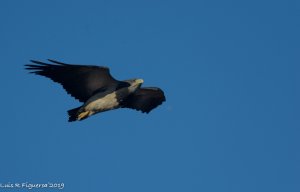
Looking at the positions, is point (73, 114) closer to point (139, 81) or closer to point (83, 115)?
point (83, 115)

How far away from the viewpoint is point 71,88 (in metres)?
28.0

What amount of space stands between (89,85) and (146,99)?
7.86 ft

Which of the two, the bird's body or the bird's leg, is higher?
the bird's body

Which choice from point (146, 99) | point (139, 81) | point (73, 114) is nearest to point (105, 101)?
point (73, 114)

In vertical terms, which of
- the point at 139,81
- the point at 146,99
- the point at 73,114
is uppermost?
the point at 146,99

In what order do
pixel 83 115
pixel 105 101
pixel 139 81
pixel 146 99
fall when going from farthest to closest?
pixel 146 99
pixel 139 81
pixel 105 101
pixel 83 115

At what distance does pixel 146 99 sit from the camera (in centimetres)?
2958

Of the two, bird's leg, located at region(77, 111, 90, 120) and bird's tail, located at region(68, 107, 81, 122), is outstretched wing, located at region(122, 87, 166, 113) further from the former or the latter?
bird's tail, located at region(68, 107, 81, 122)

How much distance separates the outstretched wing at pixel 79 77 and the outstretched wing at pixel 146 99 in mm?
1332

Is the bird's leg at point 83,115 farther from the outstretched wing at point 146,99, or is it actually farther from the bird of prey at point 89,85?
the outstretched wing at point 146,99

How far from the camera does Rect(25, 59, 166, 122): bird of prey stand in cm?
2736

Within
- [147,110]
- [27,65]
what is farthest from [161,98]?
[27,65]

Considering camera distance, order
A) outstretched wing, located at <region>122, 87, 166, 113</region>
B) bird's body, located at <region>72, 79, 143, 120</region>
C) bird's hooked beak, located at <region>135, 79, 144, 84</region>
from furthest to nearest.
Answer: outstretched wing, located at <region>122, 87, 166, 113</region>
bird's hooked beak, located at <region>135, 79, 144, 84</region>
bird's body, located at <region>72, 79, 143, 120</region>

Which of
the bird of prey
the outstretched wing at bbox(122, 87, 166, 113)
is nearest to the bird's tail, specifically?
the bird of prey
